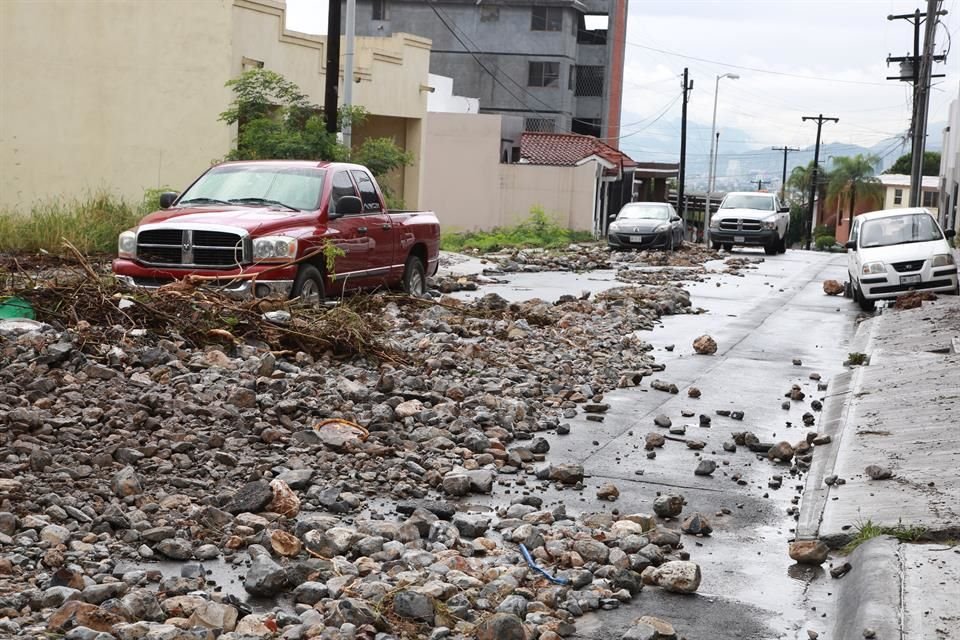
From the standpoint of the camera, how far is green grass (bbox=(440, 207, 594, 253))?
128 ft

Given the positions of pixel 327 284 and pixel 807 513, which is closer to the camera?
pixel 807 513

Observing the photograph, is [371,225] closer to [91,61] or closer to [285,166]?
[285,166]

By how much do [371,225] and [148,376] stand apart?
23.5ft

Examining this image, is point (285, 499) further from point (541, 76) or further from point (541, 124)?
point (541, 124)

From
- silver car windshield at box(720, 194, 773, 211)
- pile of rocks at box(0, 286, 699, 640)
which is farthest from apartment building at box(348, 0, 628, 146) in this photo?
pile of rocks at box(0, 286, 699, 640)

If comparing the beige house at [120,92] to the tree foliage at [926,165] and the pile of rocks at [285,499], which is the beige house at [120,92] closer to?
the pile of rocks at [285,499]

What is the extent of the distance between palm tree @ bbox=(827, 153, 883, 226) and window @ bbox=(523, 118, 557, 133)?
31.0m

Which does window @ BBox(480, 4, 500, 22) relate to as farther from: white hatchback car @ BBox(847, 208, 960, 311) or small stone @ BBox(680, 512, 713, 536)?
small stone @ BBox(680, 512, 713, 536)

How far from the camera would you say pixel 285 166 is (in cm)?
1639

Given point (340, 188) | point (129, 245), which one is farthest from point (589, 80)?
point (129, 245)

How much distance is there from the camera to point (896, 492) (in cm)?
784

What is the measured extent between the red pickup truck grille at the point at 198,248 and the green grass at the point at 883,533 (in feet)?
28.7

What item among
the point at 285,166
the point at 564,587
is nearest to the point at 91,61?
the point at 285,166

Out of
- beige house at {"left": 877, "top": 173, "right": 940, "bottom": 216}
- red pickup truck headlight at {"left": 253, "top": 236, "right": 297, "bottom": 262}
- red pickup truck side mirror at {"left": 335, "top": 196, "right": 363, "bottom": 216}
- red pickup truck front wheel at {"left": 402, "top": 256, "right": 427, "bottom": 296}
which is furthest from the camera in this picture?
beige house at {"left": 877, "top": 173, "right": 940, "bottom": 216}
